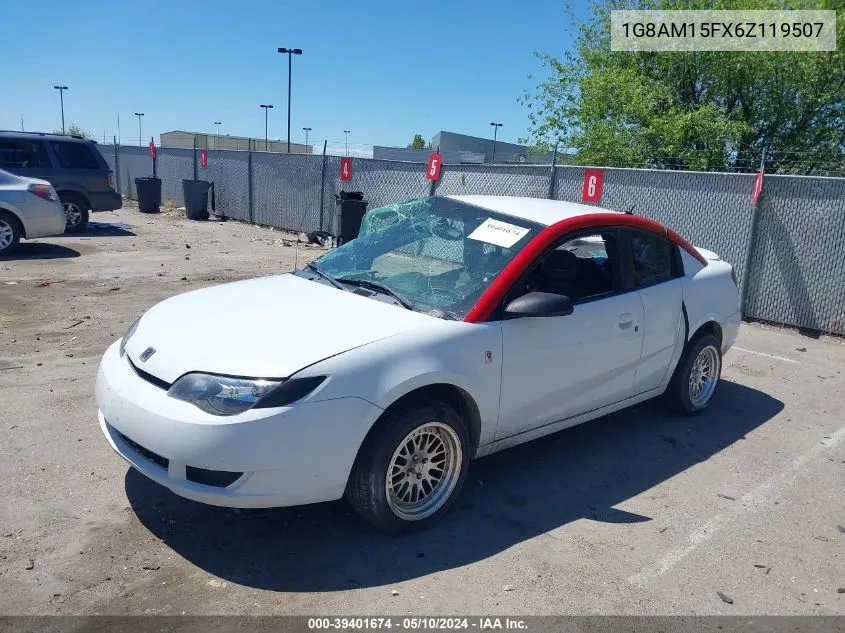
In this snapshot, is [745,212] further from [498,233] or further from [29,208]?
[29,208]

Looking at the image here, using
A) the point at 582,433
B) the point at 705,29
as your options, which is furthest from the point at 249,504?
the point at 705,29

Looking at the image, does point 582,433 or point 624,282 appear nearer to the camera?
point 624,282

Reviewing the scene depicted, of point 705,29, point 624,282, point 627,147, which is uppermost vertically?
point 705,29

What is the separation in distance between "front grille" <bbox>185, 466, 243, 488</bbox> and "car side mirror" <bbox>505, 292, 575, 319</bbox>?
1.66 meters

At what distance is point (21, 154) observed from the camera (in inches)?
557

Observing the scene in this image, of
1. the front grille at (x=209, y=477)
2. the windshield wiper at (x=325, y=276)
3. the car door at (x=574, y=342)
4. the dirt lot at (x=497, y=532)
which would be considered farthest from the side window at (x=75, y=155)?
the front grille at (x=209, y=477)

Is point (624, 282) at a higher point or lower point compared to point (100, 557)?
higher

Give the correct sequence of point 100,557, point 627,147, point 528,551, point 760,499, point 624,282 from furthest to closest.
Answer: point 627,147, point 624,282, point 760,499, point 528,551, point 100,557

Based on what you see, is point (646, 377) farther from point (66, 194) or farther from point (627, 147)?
point (66, 194)

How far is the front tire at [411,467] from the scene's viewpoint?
3406 millimetres

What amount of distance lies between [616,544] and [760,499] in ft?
3.98

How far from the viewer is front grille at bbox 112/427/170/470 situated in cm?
332

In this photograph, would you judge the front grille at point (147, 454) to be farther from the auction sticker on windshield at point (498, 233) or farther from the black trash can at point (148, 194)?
the black trash can at point (148, 194)

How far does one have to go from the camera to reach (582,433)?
5234 mm
